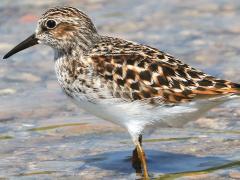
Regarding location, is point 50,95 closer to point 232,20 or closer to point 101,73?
point 101,73

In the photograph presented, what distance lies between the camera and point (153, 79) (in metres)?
11.1

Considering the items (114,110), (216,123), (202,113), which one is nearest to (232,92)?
(202,113)

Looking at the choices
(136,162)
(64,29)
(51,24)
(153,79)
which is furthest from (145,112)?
(51,24)

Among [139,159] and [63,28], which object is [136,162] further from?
[63,28]

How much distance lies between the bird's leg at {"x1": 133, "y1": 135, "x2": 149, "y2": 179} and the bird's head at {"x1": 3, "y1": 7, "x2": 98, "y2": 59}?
170 cm

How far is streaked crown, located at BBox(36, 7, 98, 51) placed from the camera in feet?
39.7

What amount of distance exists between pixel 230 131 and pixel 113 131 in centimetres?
187

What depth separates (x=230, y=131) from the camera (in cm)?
1300

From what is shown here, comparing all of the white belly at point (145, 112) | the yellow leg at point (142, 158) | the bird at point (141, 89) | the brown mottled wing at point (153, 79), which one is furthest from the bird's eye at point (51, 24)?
the yellow leg at point (142, 158)

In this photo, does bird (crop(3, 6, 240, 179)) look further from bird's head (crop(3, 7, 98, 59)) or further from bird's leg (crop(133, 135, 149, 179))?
bird's head (crop(3, 7, 98, 59))

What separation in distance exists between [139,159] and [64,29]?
221 centimetres

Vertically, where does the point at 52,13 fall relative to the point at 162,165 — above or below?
above

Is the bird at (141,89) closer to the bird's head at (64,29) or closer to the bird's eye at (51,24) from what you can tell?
the bird's head at (64,29)

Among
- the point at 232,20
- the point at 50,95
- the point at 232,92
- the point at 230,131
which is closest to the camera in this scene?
the point at 232,92
